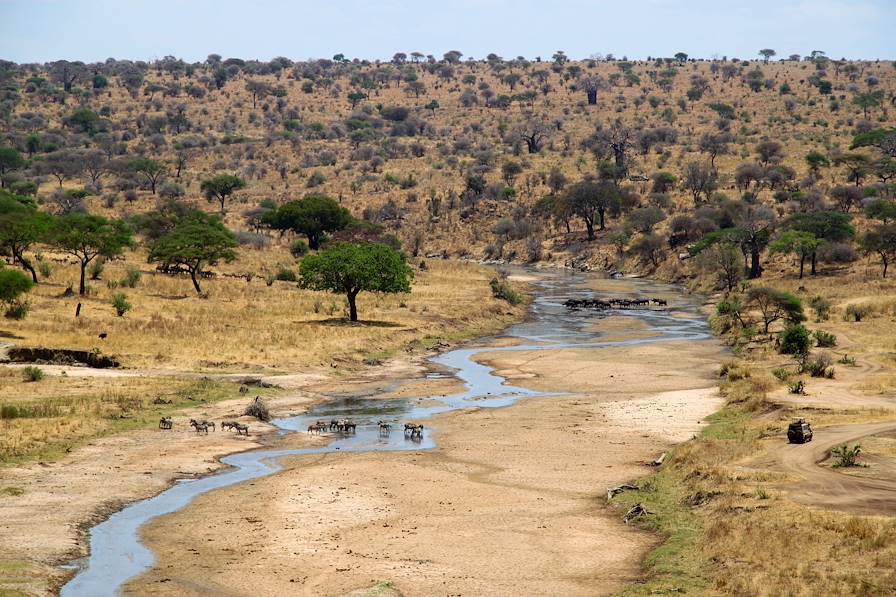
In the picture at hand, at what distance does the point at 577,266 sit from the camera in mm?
132375

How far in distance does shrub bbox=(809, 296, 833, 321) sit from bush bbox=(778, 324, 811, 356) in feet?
50.8

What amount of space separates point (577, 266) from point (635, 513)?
102753 mm

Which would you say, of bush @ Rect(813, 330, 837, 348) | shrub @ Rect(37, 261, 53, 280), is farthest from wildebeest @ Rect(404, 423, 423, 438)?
shrub @ Rect(37, 261, 53, 280)

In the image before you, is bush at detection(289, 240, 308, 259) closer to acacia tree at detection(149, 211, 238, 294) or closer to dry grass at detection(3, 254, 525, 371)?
dry grass at detection(3, 254, 525, 371)

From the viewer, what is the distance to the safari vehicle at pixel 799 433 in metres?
35.7

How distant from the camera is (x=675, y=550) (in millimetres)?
27156

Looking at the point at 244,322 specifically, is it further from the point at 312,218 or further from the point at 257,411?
the point at 312,218

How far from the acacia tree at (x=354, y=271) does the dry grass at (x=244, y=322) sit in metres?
2.62

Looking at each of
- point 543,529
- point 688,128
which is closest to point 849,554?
point 543,529

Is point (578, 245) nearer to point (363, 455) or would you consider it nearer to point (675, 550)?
point (363, 455)

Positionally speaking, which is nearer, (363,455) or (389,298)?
(363,455)

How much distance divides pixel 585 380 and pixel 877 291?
40.1 meters

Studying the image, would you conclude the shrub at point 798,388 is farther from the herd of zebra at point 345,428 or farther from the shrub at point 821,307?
the shrub at point 821,307

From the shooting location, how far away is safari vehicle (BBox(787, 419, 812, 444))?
35.7 meters
